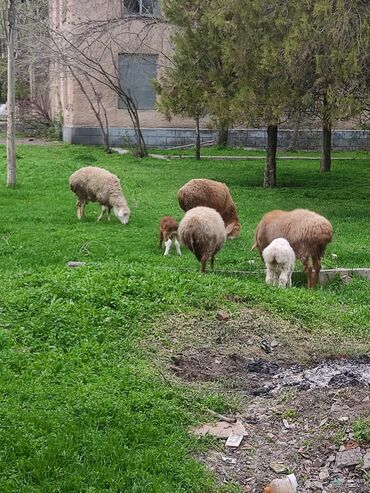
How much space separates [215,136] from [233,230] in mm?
20507

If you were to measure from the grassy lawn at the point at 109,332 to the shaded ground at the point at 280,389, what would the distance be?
25 cm

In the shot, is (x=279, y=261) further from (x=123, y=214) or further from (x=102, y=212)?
(x=102, y=212)

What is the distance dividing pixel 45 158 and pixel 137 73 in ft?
28.6

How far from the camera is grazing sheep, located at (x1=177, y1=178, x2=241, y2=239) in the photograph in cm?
1397

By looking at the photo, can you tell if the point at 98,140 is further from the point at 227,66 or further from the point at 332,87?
the point at 332,87

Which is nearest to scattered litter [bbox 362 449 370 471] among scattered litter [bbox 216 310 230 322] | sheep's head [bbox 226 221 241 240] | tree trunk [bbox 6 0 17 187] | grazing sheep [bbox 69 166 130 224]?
scattered litter [bbox 216 310 230 322]

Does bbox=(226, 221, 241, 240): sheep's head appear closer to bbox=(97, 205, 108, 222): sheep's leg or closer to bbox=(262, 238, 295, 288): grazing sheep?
bbox=(97, 205, 108, 222): sheep's leg

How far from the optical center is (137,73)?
32406 mm

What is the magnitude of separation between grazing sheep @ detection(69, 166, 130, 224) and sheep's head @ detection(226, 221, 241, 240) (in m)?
2.19

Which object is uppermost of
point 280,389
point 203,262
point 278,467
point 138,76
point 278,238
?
point 138,76

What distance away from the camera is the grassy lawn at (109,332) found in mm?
4930

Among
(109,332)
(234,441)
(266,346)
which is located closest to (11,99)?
(109,332)

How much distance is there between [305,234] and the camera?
10242mm

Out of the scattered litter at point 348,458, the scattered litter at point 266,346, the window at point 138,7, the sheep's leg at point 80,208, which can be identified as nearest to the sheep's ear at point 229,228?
the sheep's leg at point 80,208
